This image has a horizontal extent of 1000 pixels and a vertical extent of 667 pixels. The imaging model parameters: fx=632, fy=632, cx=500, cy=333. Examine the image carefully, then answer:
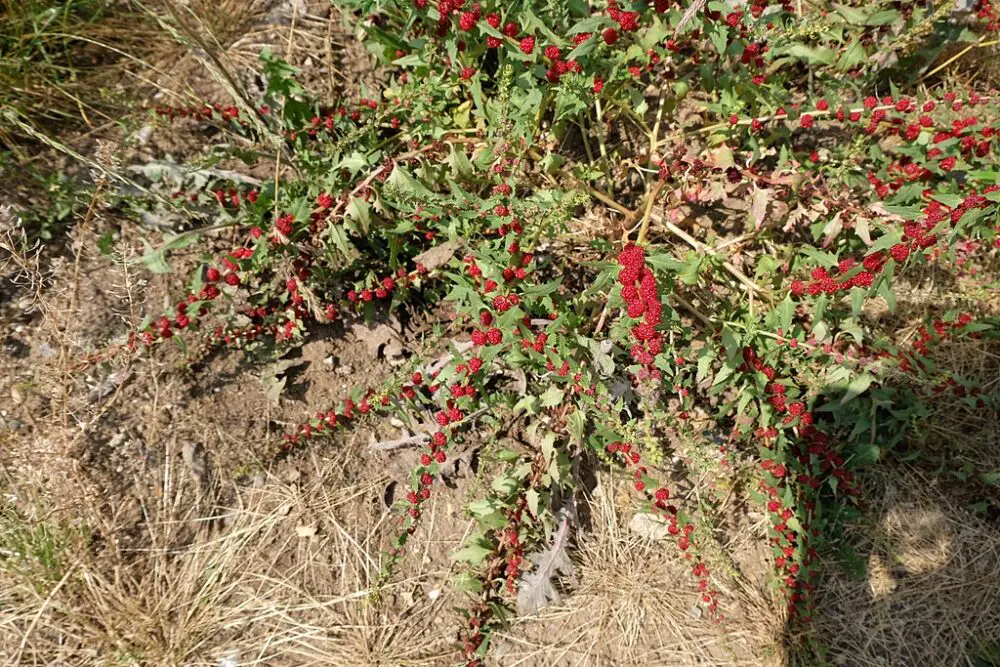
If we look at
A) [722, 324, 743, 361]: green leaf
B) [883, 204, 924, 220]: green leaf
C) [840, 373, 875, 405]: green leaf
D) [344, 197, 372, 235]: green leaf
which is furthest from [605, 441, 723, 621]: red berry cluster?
[344, 197, 372, 235]: green leaf

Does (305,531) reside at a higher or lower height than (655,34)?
lower

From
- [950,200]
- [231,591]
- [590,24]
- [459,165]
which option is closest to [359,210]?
[459,165]

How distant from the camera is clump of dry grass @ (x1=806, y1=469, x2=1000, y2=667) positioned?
328cm

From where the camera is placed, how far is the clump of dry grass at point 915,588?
129 inches

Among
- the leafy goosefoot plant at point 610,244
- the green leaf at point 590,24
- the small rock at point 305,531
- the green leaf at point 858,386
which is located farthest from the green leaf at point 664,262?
the small rock at point 305,531

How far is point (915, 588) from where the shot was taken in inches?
131

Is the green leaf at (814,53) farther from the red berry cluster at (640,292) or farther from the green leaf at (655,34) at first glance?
the red berry cluster at (640,292)

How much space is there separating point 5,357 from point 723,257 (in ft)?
12.1

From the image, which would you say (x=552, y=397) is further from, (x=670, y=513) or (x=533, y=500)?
(x=670, y=513)

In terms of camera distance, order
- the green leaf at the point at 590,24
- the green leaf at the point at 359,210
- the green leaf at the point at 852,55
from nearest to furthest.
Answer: the green leaf at the point at 590,24, the green leaf at the point at 359,210, the green leaf at the point at 852,55

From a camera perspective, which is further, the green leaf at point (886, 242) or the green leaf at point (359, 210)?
the green leaf at point (359, 210)

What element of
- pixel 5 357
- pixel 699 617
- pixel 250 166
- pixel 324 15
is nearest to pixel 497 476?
pixel 699 617


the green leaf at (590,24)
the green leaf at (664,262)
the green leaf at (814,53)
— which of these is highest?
the green leaf at (590,24)

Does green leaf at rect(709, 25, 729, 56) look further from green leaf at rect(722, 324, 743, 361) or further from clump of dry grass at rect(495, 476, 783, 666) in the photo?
clump of dry grass at rect(495, 476, 783, 666)
